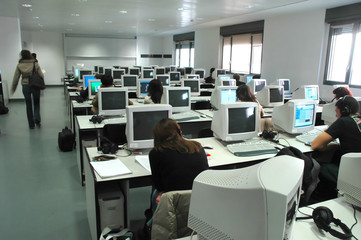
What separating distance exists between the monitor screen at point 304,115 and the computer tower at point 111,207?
2277 mm

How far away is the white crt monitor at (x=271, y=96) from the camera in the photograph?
5829 millimetres

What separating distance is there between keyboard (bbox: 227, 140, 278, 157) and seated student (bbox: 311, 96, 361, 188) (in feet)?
1.58

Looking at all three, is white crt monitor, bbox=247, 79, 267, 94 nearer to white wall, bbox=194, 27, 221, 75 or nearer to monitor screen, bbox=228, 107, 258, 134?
monitor screen, bbox=228, 107, 258, 134

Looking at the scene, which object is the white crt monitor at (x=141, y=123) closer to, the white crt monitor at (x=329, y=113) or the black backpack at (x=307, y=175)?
the black backpack at (x=307, y=175)

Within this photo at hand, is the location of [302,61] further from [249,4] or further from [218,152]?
[218,152]

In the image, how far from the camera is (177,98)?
4.63 m

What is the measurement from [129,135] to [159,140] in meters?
0.72

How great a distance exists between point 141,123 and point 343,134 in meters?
2.01

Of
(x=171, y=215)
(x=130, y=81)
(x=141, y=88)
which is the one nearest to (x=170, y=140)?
(x=171, y=215)

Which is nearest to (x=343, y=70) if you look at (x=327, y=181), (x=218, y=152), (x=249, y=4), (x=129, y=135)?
(x=249, y=4)

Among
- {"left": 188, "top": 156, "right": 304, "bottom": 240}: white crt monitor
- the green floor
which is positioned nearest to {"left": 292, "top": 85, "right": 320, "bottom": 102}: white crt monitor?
the green floor

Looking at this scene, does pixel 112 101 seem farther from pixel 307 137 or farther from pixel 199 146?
pixel 307 137

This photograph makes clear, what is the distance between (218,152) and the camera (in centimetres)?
296

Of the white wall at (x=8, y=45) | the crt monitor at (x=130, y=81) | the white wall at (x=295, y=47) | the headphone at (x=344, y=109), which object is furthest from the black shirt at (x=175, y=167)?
the white wall at (x=8, y=45)
